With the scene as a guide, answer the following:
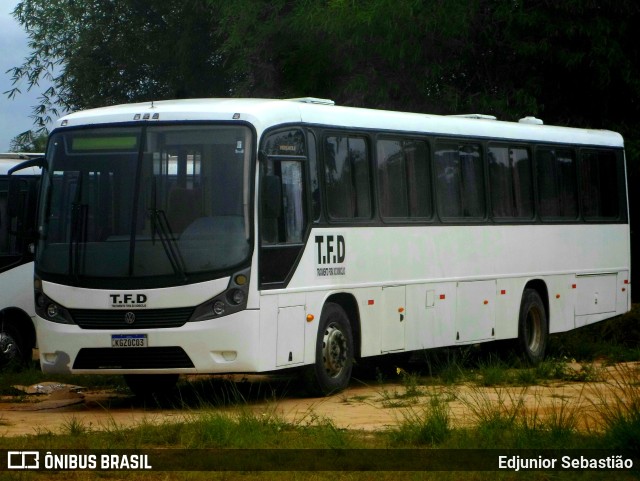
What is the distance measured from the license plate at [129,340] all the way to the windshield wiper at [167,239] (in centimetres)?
68

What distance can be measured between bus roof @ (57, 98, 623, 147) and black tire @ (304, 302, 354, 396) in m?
2.02

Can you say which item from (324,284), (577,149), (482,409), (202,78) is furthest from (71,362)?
(202,78)

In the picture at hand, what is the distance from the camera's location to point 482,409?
11203 millimetres

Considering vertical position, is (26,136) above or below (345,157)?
above

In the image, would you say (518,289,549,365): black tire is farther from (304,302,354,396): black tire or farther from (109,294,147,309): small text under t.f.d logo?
(109,294,147,309): small text under t.f.d logo

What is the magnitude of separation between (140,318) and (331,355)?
2.25 metres

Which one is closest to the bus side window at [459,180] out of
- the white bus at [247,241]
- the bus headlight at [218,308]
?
the white bus at [247,241]

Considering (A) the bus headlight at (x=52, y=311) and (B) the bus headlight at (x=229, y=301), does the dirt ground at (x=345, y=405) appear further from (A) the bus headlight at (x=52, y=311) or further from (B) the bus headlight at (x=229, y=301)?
(A) the bus headlight at (x=52, y=311)

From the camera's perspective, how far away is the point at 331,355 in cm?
1519

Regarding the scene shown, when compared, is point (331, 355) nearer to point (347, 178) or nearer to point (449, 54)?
point (347, 178)

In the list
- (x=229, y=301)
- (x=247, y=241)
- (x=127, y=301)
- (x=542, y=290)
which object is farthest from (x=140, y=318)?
(x=542, y=290)

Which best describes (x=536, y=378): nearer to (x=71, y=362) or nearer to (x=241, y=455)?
(x=71, y=362)

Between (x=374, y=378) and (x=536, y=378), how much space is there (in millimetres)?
2273

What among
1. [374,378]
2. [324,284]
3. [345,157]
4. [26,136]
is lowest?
[374,378]
